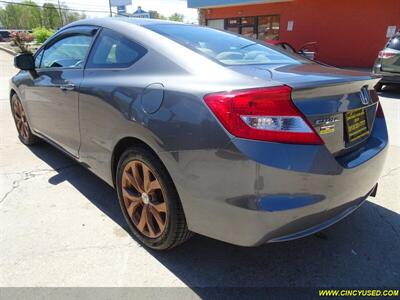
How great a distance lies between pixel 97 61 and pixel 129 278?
68.5 inches

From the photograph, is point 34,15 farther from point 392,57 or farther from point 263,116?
point 263,116

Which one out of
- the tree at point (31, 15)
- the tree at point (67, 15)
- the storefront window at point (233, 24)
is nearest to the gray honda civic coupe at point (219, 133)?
the storefront window at point (233, 24)

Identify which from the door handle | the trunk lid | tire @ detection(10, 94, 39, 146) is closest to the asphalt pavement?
the trunk lid

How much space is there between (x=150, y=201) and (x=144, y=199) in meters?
0.08

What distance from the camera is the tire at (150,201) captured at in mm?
2219

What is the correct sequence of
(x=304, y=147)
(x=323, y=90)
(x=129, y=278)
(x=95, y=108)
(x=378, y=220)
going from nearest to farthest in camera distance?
1. (x=304, y=147)
2. (x=323, y=90)
3. (x=129, y=278)
4. (x=95, y=108)
5. (x=378, y=220)

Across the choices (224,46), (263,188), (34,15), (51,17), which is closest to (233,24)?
(224,46)

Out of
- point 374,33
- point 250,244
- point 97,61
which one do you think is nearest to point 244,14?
point 374,33

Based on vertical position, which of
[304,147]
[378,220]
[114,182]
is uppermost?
[304,147]

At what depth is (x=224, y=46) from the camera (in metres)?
2.74

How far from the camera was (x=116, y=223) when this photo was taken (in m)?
2.95

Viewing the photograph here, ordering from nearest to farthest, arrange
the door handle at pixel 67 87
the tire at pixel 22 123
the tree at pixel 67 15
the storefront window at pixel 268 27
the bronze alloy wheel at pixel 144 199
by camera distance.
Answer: the bronze alloy wheel at pixel 144 199 < the door handle at pixel 67 87 < the tire at pixel 22 123 < the storefront window at pixel 268 27 < the tree at pixel 67 15

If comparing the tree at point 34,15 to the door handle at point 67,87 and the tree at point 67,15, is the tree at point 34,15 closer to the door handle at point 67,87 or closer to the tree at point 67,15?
the tree at point 67,15

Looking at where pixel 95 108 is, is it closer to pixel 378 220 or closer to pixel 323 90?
pixel 323 90
